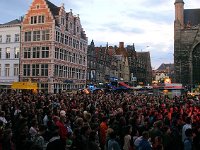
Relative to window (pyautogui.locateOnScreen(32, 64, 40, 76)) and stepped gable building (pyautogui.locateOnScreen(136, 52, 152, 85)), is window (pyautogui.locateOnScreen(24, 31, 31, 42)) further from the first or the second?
stepped gable building (pyautogui.locateOnScreen(136, 52, 152, 85))

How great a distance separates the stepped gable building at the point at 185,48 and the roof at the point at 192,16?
24 centimetres

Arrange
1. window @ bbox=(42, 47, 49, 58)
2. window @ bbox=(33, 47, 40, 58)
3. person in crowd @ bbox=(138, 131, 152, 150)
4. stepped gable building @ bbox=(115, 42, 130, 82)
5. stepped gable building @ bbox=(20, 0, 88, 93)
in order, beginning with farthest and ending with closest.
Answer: stepped gable building @ bbox=(115, 42, 130, 82) → window @ bbox=(33, 47, 40, 58) → window @ bbox=(42, 47, 49, 58) → stepped gable building @ bbox=(20, 0, 88, 93) → person in crowd @ bbox=(138, 131, 152, 150)

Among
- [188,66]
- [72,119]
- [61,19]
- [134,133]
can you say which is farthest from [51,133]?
[188,66]

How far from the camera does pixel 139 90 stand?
49.2m

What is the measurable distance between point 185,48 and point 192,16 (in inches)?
403

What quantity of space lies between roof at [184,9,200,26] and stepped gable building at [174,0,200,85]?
235mm

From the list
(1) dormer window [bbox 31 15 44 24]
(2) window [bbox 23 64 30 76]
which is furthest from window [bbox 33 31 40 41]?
(2) window [bbox 23 64 30 76]

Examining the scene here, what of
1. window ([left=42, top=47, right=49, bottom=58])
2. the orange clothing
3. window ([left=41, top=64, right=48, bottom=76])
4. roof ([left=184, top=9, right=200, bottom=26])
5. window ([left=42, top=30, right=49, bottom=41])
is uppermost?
roof ([left=184, top=9, right=200, bottom=26])

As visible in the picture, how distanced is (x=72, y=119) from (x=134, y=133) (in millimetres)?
3569

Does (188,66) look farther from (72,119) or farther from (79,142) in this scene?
(79,142)

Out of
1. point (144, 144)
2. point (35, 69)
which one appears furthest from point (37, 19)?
point (144, 144)

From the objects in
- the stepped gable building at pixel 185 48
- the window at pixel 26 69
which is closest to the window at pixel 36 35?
the window at pixel 26 69

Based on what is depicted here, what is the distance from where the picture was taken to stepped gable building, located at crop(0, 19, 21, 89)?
50.9 m

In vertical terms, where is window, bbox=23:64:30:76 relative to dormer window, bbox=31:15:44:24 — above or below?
below
